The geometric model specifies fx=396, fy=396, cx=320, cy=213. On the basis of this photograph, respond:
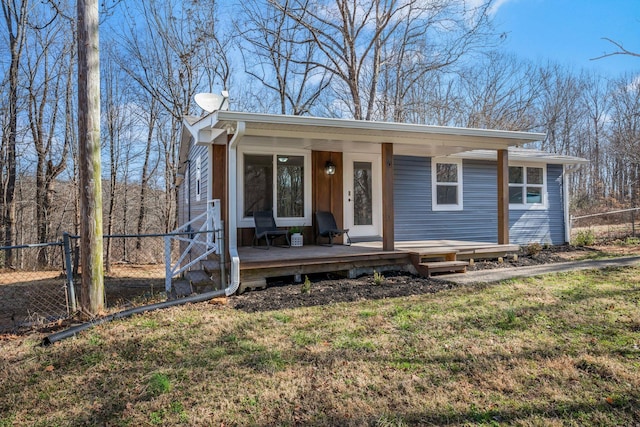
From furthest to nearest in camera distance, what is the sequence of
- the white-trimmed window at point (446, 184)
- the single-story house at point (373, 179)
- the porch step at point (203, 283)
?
the white-trimmed window at point (446, 184) < the porch step at point (203, 283) < the single-story house at point (373, 179)

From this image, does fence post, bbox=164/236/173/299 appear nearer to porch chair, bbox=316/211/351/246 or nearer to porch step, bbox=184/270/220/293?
porch step, bbox=184/270/220/293

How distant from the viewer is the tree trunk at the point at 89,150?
4.39 metres

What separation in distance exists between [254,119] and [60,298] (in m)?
5.68

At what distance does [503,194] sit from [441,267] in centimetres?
221

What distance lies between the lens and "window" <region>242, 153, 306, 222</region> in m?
7.75

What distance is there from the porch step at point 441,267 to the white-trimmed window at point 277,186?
266 cm

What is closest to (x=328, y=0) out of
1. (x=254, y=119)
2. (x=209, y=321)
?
(x=254, y=119)

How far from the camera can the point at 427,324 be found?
4027mm

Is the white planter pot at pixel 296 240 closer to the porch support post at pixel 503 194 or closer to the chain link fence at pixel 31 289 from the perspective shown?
Answer: the chain link fence at pixel 31 289

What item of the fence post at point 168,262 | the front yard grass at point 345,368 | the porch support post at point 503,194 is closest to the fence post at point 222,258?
the fence post at point 168,262

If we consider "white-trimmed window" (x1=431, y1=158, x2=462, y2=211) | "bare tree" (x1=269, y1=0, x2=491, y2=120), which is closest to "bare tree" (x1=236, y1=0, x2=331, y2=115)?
"bare tree" (x1=269, y1=0, x2=491, y2=120)

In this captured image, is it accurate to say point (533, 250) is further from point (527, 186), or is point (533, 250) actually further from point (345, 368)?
point (345, 368)

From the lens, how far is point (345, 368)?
308 centimetres

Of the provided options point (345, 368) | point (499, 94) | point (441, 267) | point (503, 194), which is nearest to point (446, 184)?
point (503, 194)
